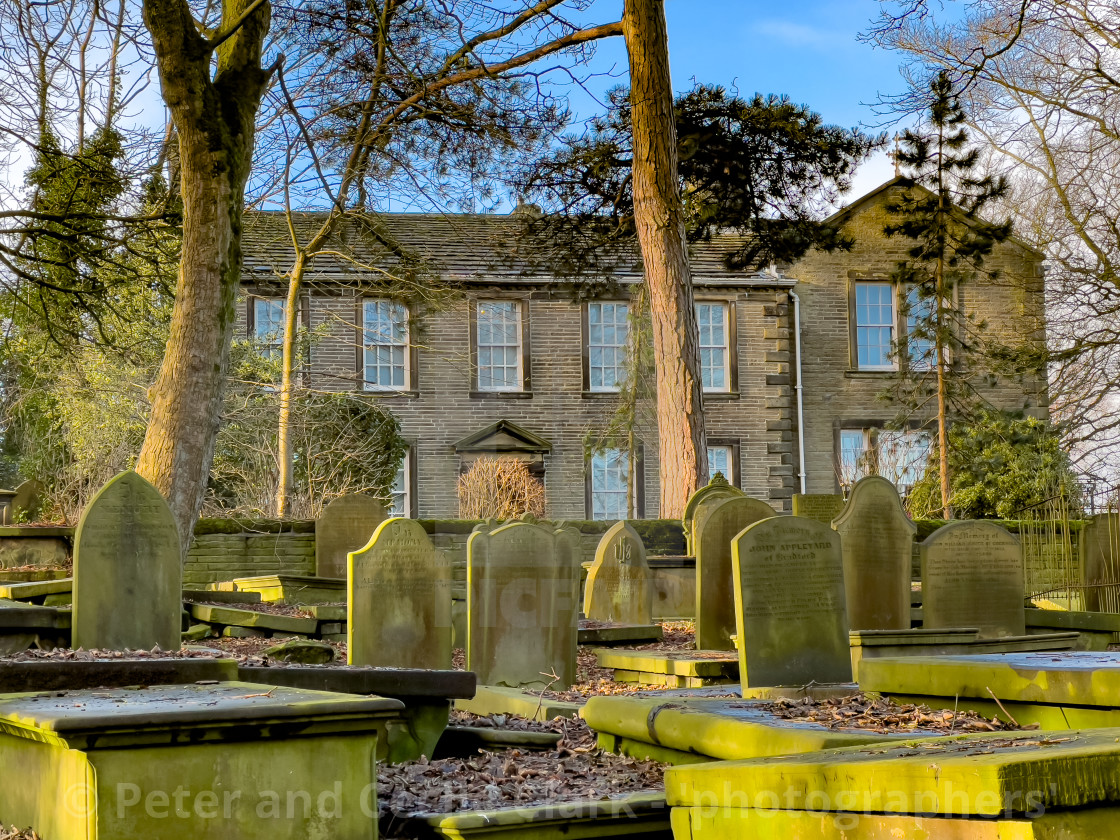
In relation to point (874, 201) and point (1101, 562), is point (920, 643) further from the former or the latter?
point (874, 201)

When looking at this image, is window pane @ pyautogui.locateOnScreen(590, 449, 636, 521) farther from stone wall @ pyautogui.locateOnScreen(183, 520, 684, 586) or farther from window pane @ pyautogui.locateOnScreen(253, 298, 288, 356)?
stone wall @ pyautogui.locateOnScreen(183, 520, 684, 586)

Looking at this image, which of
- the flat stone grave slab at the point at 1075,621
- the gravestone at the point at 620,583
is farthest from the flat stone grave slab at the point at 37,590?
the flat stone grave slab at the point at 1075,621

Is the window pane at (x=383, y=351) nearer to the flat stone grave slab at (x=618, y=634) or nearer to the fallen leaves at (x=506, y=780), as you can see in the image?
the flat stone grave slab at (x=618, y=634)

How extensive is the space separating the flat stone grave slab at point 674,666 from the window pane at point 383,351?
1638 centimetres

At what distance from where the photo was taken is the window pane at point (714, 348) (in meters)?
26.9

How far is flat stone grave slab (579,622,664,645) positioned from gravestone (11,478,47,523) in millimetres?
11081

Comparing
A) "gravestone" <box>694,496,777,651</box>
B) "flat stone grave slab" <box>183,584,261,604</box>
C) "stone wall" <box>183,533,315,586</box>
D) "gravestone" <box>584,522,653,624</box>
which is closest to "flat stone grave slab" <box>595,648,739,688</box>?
"gravestone" <box>694,496,777,651</box>

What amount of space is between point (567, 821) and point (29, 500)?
17254mm

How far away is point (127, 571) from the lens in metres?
7.81

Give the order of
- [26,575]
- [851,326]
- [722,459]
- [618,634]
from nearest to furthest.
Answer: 1. [618,634]
2. [26,575]
3. [722,459]
4. [851,326]

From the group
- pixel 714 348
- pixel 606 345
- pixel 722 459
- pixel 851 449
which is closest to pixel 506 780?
pixel 722 459

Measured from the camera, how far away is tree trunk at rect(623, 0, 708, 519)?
15.4 metres

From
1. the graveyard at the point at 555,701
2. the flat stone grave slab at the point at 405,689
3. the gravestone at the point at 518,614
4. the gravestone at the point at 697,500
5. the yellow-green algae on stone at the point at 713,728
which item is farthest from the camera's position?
the gravestone at the point at 697,500

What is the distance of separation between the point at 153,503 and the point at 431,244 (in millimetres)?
19528
